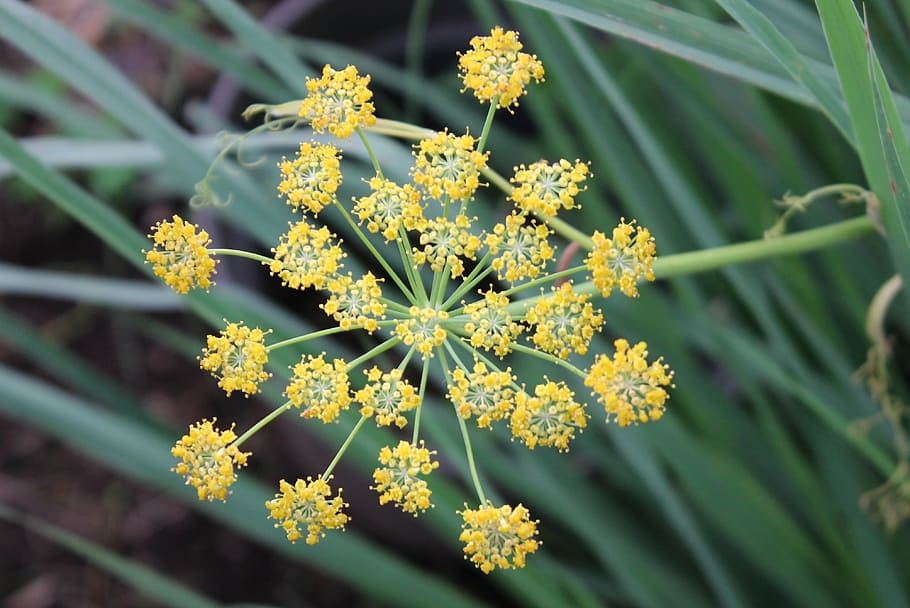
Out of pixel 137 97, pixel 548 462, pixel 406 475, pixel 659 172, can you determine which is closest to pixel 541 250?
pixel 406 475

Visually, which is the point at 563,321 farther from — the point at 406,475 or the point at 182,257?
the point at 182,257

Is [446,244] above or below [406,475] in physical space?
above

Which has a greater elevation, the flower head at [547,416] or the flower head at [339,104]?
the flower head at [339,104]

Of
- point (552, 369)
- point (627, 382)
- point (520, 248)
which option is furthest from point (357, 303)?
point (552, 369)

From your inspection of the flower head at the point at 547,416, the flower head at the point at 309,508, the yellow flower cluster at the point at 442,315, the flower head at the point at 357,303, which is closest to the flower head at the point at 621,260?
the yellow flower cluster at the point at 442,315

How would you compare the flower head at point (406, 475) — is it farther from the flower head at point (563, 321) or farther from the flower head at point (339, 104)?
the flower head at point (339, 104)

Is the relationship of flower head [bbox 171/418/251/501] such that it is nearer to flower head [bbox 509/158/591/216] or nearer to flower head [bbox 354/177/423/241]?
flower head [bbox 354/177/423/241]
